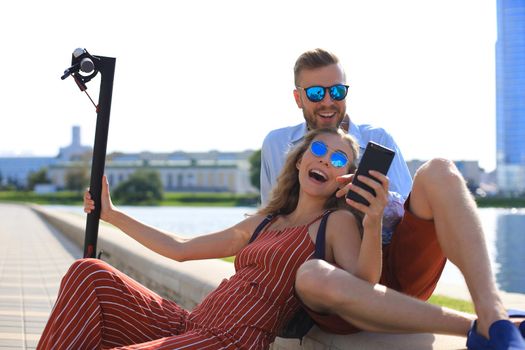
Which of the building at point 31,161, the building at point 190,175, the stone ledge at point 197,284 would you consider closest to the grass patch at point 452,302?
the stone ledge at point 197,284

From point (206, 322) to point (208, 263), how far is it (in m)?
2.65

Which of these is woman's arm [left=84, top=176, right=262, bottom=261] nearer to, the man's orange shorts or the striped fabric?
the striped fabric

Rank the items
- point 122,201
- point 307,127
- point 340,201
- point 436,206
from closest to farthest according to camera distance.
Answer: point 436,206
point 340,201
point 307,127
point 122,201

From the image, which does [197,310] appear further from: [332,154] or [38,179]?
[38,179]

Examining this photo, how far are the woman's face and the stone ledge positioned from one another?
0.53 m

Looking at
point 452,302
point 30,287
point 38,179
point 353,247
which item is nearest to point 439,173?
point 353,247

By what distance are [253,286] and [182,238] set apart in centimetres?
67

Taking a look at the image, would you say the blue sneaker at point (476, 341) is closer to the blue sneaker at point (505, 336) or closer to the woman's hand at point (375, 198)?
the blue sneaker at point (505, 336)

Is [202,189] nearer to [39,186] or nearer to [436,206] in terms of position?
[39,186]

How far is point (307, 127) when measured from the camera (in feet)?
11.5

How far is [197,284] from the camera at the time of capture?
14.6 feet

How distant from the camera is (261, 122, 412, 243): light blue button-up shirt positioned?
9.10ft

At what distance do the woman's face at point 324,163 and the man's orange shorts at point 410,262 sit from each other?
31 cm

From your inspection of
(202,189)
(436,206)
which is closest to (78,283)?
(436,206)
